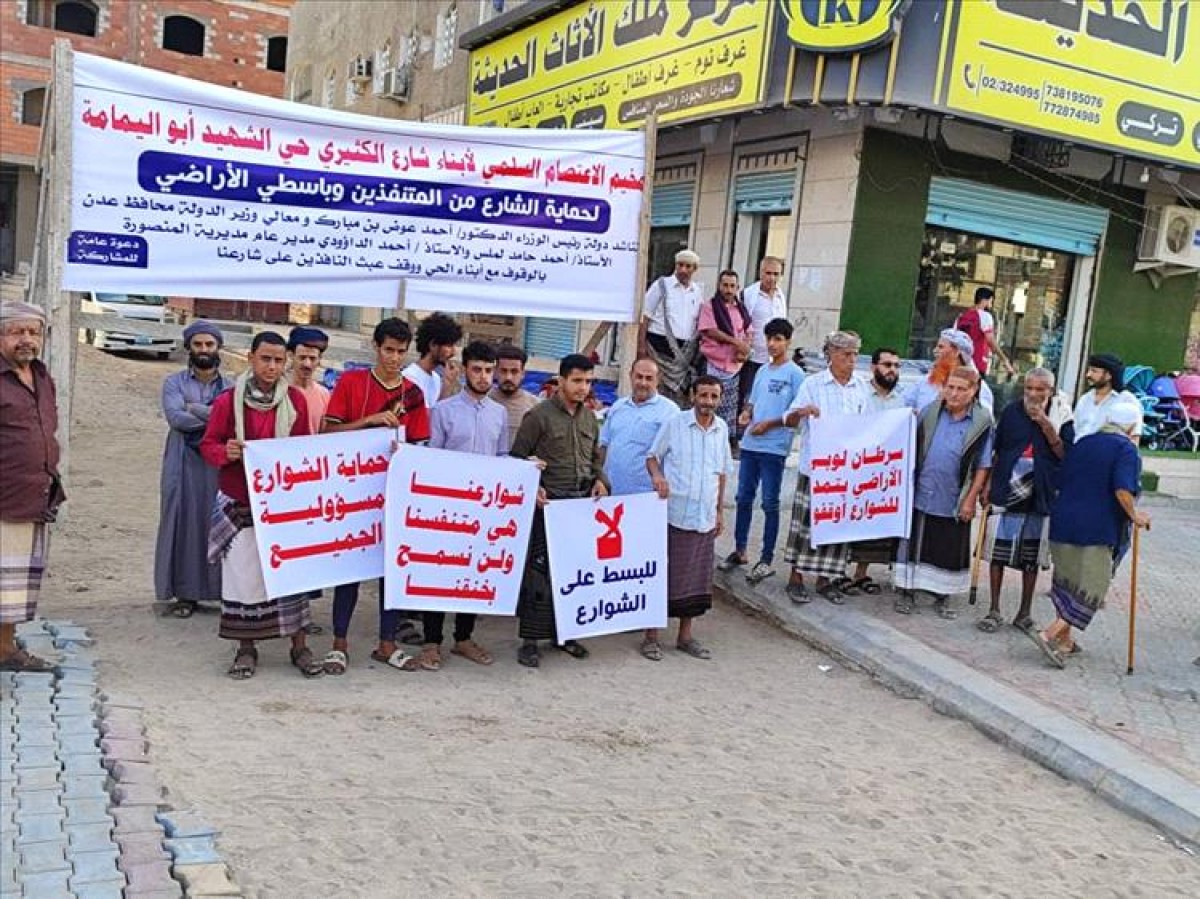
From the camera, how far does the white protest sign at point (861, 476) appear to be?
6488 mm

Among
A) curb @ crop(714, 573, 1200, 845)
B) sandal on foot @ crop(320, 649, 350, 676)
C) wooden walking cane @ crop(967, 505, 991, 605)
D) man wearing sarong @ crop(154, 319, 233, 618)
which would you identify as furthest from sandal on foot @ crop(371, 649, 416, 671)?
wooden walking cane @ crop(967, 505, 991, 605)

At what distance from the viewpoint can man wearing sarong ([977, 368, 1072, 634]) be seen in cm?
614

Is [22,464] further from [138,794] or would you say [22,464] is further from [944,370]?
[944,370]

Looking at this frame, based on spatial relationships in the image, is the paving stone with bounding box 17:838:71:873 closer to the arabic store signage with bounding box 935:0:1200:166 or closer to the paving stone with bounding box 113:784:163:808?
the paving stone with bounding box 113:784:163:808

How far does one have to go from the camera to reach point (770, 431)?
6809 mm

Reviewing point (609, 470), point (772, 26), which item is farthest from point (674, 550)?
point (772, 26)

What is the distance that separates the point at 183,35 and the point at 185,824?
132ft

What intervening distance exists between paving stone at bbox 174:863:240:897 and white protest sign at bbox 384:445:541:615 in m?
2.10

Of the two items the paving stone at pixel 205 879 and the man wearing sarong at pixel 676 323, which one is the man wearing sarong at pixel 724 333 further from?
the paving stone at pixel 205 879

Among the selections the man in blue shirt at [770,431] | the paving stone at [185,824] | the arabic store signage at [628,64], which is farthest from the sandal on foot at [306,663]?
the arabic store signage at [628,64]

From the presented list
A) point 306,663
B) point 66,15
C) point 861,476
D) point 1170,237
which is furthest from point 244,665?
point 66,15

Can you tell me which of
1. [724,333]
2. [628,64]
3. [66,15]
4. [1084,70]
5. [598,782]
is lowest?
[598,782]

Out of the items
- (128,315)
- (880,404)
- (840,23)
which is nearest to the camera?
(880,404)

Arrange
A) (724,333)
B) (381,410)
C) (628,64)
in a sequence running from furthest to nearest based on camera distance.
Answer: (628,64), (724,333), (381,410)
